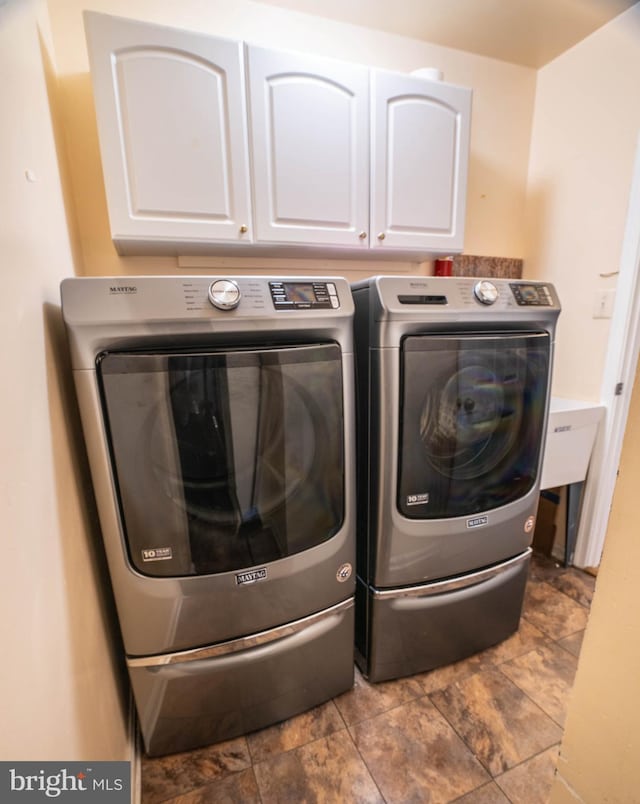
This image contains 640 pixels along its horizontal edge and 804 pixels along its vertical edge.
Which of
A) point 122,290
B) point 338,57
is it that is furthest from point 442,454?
point 338,57

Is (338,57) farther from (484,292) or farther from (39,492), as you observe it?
(39,492)

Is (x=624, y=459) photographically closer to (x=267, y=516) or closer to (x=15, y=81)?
(x=267, y=516)

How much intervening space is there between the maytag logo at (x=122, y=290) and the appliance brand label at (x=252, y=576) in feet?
2.34

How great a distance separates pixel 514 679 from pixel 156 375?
1.50m

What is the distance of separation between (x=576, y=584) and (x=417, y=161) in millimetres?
1975

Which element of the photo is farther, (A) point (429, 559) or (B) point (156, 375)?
(A) point (429, 559)

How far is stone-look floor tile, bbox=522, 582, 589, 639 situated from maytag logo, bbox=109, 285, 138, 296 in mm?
1828

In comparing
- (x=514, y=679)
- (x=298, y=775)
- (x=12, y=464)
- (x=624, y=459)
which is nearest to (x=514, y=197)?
(x=624, y=459)

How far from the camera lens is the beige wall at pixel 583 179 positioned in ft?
5.14

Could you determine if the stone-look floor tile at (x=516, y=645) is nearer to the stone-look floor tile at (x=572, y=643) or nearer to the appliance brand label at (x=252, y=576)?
the stone-look floor tile at (x=572, y=643)

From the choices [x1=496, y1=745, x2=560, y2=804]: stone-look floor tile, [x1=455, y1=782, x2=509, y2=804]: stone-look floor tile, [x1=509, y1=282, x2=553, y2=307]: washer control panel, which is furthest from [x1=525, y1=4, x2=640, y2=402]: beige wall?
[x1=455, y1=782, x2=509, y2=804]: stone-look floor tile

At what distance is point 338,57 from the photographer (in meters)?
1.58

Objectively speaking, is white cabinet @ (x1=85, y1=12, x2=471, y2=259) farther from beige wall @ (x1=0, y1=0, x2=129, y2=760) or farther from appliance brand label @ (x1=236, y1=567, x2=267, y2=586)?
appliance brand label @ (x1=236, y1=567, x2=267, y2=586)

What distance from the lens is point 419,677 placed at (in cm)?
130
